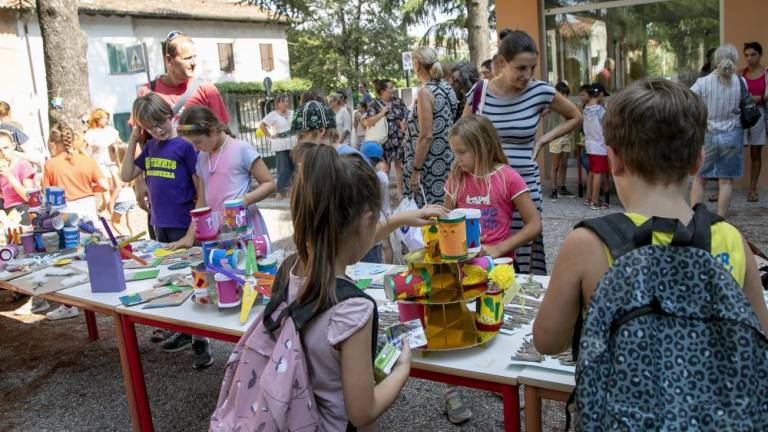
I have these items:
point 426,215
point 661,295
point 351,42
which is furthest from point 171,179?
point 351,42

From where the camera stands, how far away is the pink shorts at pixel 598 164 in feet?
22.5

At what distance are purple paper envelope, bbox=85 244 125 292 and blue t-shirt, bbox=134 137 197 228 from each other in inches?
33.8

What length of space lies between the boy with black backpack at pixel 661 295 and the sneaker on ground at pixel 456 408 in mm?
1832

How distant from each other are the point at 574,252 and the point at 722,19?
7369mm

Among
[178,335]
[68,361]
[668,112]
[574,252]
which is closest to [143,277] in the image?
[178,335]

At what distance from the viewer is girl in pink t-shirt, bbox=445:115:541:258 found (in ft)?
9.07

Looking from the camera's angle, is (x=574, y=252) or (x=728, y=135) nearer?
(x=574, y=252)

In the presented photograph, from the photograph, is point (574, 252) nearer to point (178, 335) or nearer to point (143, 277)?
point (143, 277)

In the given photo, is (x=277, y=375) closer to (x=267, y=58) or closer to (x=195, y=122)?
(x=195, y=122)

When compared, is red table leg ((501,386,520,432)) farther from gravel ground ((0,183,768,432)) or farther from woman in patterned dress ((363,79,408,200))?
woman in patterned dress ((363,79,408,200))

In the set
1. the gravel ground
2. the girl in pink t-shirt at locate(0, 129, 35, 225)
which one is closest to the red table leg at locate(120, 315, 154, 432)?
the gravel ground

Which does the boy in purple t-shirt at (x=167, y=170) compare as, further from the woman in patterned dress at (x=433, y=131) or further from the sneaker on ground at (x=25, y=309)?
the sneaker on ground at (x=25, y=309)

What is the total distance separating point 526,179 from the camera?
3.30 metres

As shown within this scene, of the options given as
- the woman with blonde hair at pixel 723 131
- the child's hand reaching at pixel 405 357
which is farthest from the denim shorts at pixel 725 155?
the child's hand reaching at pixel 405 357
